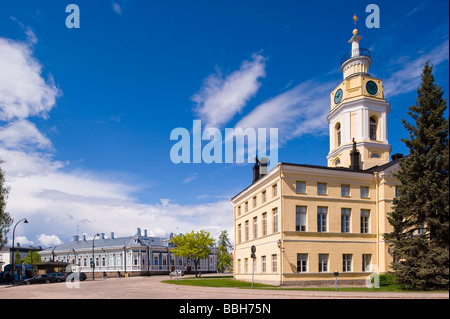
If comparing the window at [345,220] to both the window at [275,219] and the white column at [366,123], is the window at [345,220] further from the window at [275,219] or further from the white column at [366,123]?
the white column at [366,123]

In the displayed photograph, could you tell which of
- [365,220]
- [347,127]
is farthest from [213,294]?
[347,127]

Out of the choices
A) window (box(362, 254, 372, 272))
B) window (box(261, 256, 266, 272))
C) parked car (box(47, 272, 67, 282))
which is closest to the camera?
window (box(362, 254, 372, 272))

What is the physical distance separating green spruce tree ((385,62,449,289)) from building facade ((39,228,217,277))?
5422cm

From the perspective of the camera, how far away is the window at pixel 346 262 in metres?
30.9

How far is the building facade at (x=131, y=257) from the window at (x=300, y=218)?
45.3m

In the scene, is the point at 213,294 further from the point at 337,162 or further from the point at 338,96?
the point at 338,96

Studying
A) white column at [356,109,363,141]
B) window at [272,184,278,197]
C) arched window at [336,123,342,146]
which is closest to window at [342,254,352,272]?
window at [272,184,278,197]

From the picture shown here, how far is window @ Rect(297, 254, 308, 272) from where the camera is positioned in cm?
2967

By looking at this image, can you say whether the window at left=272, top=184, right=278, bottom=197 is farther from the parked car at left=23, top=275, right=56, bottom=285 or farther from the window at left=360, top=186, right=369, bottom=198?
the parked car at left=23, top=275, right=56, bottom=285

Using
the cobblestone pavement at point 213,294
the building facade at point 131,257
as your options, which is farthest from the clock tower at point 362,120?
the building facade at point 131,257

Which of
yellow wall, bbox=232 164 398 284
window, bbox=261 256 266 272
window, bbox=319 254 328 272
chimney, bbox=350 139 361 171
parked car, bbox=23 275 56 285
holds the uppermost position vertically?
chimney, bbox=350 139 361 171

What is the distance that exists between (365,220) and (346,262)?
4.21m

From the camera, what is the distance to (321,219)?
31109 mm

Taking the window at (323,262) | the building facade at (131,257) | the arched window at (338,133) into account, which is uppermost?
the arched window at (338,133)
